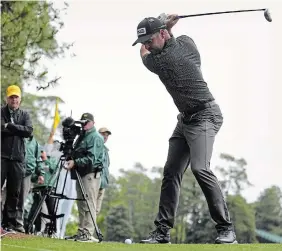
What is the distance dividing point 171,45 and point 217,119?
36.2 inches

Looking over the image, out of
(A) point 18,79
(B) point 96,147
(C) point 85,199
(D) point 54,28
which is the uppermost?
(D) point 54,28

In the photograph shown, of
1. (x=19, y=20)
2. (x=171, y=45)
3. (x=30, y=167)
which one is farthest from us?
(x=19, y=20)

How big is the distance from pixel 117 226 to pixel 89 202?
2354 inches

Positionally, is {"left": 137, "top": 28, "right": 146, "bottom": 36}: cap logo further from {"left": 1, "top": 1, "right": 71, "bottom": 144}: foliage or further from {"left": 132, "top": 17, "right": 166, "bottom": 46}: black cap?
{"left": 1, "top": 1, "right": 71, "bottom": 144}: foliage

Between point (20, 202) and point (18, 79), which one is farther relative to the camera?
point (18, 79)

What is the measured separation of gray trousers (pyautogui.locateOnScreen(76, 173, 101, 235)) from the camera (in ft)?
38.7

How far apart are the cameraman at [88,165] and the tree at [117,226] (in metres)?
56.8

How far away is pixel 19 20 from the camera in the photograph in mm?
21703

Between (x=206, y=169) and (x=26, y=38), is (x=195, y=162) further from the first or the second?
(x=26, y=38)

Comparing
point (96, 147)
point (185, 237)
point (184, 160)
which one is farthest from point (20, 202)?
point (185, 237)

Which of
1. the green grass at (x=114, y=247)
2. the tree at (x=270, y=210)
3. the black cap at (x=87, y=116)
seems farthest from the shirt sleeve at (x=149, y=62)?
the tree at (x=270, y=210)

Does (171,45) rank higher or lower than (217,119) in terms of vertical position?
higher

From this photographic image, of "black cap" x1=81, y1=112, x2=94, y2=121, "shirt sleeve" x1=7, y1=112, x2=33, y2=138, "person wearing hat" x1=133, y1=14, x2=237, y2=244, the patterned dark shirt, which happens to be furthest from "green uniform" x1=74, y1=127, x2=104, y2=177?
the patterned dark shirt

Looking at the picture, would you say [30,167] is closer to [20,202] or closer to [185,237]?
[20,202]
